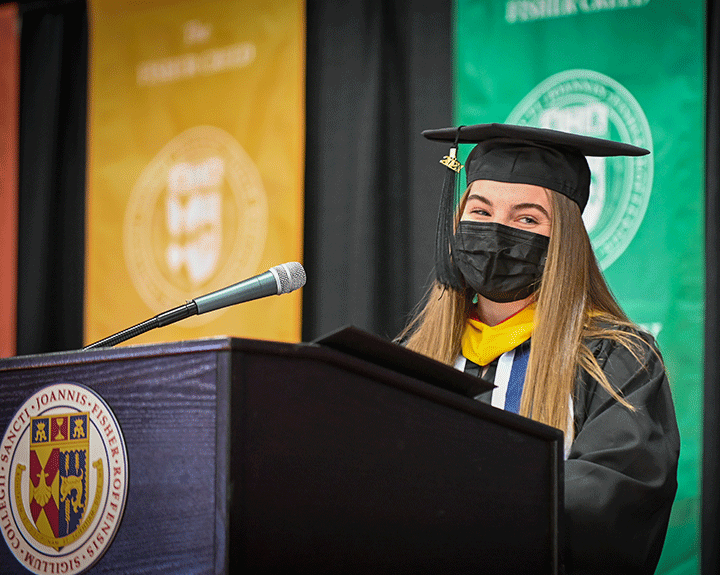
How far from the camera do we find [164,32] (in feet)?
13.0

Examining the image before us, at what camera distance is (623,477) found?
158cm

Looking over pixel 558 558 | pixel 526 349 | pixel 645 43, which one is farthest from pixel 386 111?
pixel 558 558

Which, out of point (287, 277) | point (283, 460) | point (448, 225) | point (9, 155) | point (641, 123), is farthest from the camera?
point (9, 155)

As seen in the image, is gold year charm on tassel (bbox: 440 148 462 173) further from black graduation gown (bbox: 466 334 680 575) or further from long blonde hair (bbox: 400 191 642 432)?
black graduation gown (bbox: 466 334 680 575)

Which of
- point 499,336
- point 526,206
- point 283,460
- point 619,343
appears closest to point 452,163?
point 526,206

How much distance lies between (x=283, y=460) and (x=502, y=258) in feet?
4.00

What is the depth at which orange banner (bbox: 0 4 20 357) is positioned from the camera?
13.7 feet

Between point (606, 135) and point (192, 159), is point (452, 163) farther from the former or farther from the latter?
point (192, 159)

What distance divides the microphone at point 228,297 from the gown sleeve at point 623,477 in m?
0.64

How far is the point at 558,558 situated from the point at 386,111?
267cm

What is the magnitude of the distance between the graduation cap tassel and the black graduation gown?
20.2 inches

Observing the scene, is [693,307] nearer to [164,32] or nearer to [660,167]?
[660,167]

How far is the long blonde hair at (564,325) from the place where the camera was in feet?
6.25

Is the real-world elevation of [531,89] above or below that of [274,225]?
above
